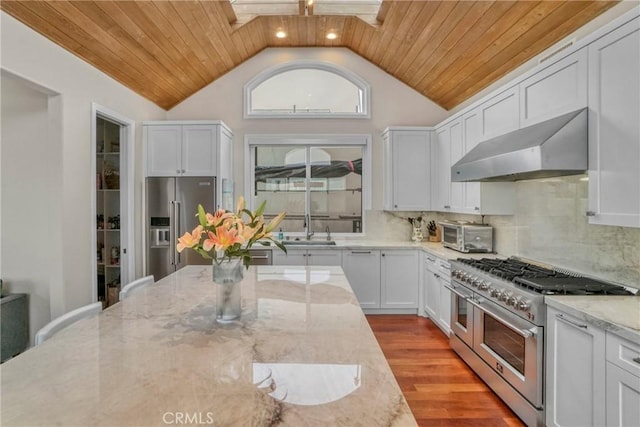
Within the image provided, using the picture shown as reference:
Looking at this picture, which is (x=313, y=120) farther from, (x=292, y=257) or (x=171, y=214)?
(x=171, y=214)

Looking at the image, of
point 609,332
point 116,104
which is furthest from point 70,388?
point 116,104

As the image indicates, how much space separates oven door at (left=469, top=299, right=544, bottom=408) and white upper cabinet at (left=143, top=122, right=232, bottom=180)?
11.2 feet

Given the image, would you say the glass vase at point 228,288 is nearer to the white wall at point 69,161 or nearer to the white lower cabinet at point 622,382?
the white lower cabinet at point 622,382

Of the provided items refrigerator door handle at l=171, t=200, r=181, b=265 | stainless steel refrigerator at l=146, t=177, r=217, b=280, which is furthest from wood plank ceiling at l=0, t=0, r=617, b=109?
refrigerator door handle at l=171, t=200, r=181, b=265

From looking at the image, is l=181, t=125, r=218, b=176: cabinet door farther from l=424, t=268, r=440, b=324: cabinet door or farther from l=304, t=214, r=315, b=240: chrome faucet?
l=424, t=268, r=440, b=324: cabinet door

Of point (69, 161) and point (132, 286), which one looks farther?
point (69, 161)

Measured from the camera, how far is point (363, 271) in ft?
14.0

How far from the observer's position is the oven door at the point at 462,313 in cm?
286

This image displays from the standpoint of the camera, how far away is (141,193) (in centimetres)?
423

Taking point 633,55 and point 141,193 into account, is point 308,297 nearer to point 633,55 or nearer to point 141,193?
point 633,55

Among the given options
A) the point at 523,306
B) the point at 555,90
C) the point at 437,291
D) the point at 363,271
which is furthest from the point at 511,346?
the point at 363,271

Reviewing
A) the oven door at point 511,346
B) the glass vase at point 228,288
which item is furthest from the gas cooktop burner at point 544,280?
the glass vase at point 228,288

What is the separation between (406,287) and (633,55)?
10.4 feet

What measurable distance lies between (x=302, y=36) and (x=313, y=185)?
6.79ft
